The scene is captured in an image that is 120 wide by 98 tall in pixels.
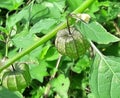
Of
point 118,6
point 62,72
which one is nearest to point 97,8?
point 118,6

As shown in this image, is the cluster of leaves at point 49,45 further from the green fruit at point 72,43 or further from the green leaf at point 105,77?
the green leaf at point 105,77

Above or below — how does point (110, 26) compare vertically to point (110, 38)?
below

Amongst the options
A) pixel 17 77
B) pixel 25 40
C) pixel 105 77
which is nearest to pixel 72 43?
pixel 105 77

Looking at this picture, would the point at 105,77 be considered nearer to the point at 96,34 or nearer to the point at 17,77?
the point at 96,34

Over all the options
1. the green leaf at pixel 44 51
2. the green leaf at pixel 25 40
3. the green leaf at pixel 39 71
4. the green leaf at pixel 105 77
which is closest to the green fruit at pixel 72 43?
the green leaf at pixel 105 77

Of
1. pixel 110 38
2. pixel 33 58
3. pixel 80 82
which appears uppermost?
pixel 110 38

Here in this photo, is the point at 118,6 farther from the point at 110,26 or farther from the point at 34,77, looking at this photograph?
the point at 34,77
